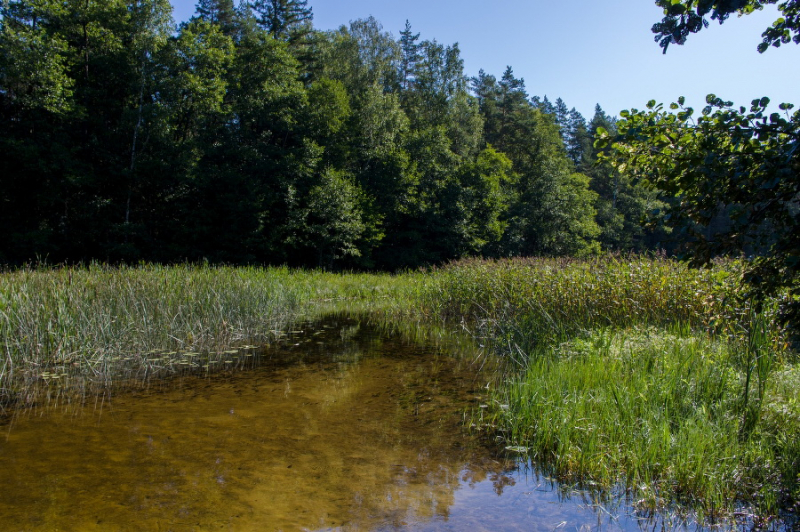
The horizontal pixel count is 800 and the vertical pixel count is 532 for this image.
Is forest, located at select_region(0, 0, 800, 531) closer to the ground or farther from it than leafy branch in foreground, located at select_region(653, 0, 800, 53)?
closer to the ground

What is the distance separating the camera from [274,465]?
150 inches

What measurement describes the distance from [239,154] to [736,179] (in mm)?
23368

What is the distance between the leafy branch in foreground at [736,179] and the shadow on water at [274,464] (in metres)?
1.63

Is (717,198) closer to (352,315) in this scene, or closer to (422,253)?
(352,315)

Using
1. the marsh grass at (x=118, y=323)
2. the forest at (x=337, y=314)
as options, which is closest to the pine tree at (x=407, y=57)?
the forest at (x=337, y=314)

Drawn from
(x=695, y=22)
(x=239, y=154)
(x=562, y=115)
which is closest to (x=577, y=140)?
(x=562, y=115)

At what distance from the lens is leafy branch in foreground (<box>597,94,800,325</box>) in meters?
2.43

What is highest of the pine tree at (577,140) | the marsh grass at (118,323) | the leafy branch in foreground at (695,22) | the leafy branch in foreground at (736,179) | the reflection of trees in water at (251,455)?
the pine tree at (577,140)

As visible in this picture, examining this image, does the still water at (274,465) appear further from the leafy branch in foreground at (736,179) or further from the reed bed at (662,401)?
the leafy branch in foreground at (736,179)

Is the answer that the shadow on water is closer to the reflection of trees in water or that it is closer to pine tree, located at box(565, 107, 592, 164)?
the reflection of trees in water

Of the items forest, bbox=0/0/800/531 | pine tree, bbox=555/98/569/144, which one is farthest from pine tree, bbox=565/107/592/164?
forest, bbox=0/0/800/531

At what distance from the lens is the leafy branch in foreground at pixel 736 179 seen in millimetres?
2426

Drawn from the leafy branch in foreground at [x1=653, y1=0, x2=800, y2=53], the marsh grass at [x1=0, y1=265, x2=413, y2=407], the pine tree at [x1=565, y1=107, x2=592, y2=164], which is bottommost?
the marsh grass at [x1=0, y1=265, x2=413, y2=407]

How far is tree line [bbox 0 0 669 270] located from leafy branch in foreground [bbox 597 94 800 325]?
20650 mm
